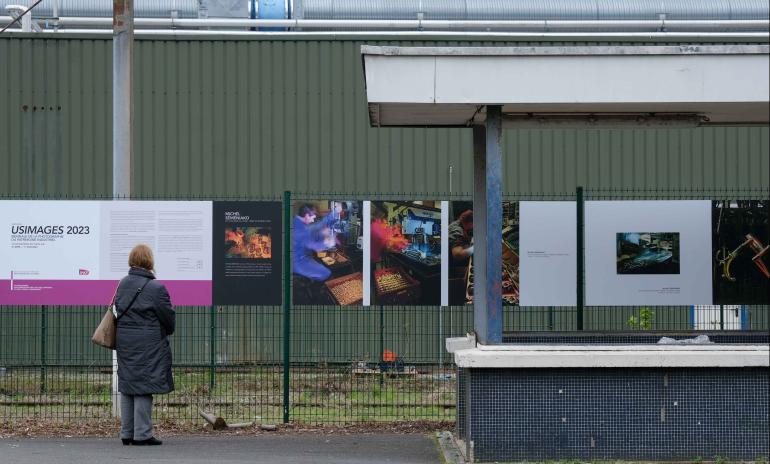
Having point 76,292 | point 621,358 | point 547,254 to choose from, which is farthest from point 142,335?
point 621,358

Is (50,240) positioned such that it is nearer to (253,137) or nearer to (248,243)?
(248,243)

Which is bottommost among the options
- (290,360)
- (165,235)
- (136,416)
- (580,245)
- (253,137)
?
(136,416)

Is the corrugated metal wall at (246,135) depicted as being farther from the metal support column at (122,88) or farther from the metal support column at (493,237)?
the metal support column at (493,237)

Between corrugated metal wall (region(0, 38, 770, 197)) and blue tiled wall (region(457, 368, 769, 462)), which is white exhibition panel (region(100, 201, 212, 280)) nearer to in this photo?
blue tiled wall (region(457, 368, 769, 462))

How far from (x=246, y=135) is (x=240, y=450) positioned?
698cm

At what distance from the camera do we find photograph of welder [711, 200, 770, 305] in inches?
402

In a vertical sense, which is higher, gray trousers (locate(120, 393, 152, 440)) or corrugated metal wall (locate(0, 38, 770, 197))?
corrugated metal wall (locate(0, 38, 770, 197))

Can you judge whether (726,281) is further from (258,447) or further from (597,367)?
(258,447)

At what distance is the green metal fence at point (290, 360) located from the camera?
11586 millimetres

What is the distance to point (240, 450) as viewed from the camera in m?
9.45

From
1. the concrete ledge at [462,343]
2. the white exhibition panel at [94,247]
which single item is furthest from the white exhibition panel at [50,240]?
the concrete ledge at [462,343]

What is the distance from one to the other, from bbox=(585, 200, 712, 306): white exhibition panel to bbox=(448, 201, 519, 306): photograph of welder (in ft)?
2.29

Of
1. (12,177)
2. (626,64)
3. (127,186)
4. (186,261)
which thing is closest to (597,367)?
(626,64)

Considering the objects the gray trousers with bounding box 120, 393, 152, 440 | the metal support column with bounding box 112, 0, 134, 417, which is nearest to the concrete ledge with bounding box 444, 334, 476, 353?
the gray trousers with bounding box 120, 393, 152, 440
